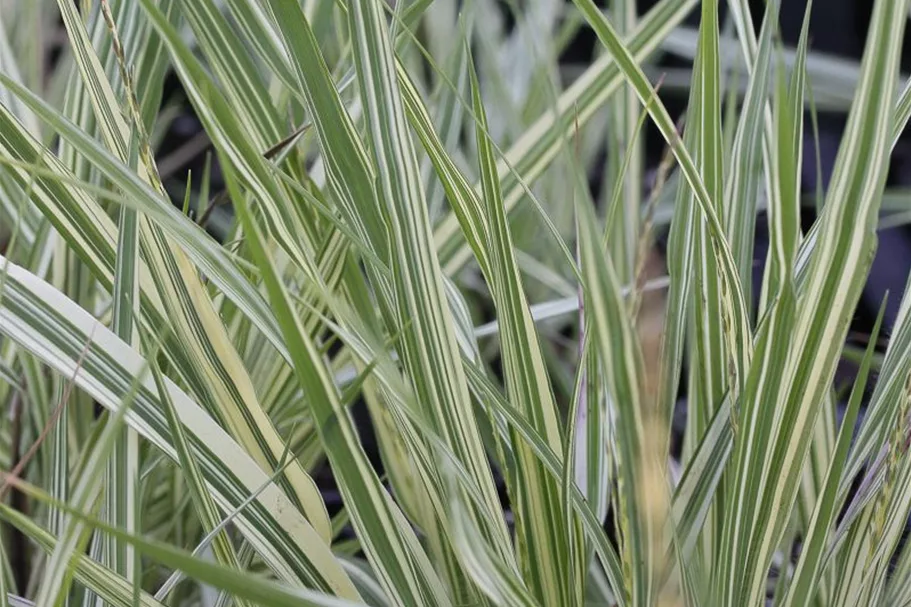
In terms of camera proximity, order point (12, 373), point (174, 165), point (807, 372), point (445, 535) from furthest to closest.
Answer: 1. point (174, 165)
2. point (12, 373)
3. point (445, 535)
4. point (807, 372)

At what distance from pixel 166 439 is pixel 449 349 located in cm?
14

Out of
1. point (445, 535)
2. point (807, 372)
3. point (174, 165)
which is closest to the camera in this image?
point (807, 372)

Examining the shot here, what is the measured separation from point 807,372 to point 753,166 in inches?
9.3

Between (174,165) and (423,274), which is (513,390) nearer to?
(423,274)

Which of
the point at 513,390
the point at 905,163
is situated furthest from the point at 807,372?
the point at 905,163

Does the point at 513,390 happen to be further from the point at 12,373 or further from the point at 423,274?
the point at 12,373

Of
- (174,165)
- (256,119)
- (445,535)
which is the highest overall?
(256,119)

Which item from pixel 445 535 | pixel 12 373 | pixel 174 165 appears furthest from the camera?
pixel 174 165

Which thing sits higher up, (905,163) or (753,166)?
(753,166)

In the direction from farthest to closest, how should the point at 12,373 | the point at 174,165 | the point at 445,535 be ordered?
the point at 174,165, the point at 12,373, the point at 445,535

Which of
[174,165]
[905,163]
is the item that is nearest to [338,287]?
[174,165]

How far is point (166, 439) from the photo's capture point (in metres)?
0.44

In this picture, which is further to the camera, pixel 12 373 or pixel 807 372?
pixel 12 373

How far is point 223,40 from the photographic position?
1.68 feet
